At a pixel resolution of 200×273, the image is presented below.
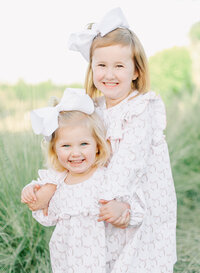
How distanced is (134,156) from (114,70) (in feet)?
1.58

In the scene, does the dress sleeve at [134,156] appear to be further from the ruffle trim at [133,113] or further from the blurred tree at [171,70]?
the blurred tree at [171,70]

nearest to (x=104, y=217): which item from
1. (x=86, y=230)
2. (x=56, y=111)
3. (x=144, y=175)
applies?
(x=86, y=230)

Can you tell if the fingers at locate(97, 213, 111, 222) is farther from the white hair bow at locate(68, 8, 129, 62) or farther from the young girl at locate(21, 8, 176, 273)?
the white hair bow at locate(68, 8, 129, 62)

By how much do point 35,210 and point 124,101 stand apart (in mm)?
784

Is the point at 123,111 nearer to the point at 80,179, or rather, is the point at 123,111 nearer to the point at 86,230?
the point at 80,179

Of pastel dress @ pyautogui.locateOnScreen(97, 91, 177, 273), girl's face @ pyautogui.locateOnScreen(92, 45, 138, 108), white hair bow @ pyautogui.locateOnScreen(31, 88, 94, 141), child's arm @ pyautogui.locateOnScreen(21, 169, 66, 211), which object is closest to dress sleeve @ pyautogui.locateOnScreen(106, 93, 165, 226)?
pastel dress @ pyautogui.locateOnScreen(97, 91, 177, 273)

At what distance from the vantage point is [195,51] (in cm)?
776

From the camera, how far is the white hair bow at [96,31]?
7.79 feet

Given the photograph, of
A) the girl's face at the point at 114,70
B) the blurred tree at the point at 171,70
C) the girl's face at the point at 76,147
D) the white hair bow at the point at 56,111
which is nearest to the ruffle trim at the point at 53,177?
the girl's face at the point at 76,147

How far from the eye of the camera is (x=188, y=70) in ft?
25.8

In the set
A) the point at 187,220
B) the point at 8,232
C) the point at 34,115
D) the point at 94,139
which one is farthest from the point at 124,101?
the point at 187,220

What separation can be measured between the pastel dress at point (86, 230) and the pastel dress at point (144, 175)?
0.22 feet

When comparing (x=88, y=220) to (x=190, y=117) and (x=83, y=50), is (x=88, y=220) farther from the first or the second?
(x=190, y=117)

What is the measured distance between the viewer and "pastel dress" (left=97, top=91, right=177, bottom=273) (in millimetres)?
2270
